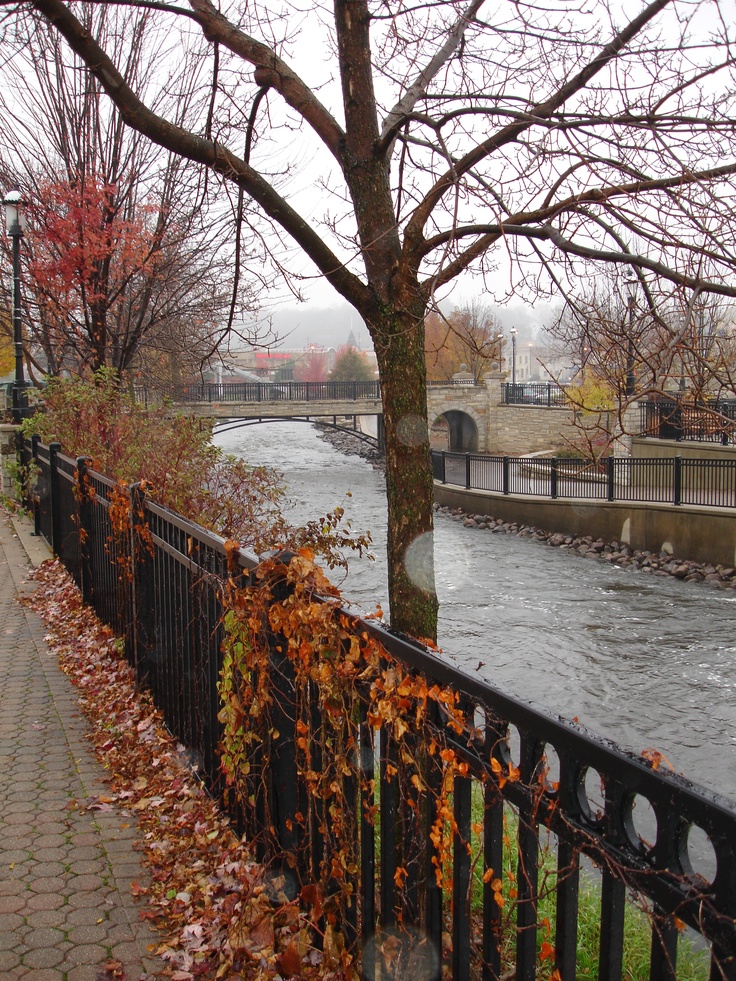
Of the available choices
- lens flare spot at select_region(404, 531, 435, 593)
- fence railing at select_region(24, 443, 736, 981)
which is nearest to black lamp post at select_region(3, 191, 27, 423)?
fence railing at select_region(24, 443, 736, 981)

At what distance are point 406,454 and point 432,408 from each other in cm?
4746

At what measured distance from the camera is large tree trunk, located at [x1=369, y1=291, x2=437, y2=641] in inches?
179

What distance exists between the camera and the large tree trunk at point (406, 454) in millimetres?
4547

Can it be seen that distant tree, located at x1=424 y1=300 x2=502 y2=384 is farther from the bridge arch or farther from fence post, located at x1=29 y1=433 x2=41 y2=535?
the bridge arch

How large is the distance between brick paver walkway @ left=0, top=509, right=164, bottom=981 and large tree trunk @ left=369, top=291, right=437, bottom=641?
5.77 feet

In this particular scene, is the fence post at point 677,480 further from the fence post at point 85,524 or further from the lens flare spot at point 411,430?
the lens flare spot at point 411,430

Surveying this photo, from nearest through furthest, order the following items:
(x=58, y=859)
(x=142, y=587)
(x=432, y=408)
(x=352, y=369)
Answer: (x=58, y=859), (x=142, y=587), (x=432, y=408), (x=352, y=369)

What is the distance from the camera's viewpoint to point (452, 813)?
2.29 meters

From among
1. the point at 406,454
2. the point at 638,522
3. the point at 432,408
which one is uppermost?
the point at 432,408

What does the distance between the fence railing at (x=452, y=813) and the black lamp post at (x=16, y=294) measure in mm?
11474

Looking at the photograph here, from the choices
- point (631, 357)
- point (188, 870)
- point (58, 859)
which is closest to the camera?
point (188, 870)

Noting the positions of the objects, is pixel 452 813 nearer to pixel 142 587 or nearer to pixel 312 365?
pixel 142 587

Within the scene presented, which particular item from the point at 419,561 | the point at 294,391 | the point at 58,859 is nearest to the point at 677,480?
the point at 419,561

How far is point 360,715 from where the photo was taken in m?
2.75
